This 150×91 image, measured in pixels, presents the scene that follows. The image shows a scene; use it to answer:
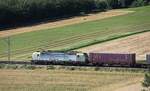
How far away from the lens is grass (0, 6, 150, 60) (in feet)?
336

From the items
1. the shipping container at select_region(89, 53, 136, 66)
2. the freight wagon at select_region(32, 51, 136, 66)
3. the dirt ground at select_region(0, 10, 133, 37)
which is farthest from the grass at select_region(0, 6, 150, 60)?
the shipping container at select_region(89, 53, 136, 66)

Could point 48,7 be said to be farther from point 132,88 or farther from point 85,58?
point 132,88

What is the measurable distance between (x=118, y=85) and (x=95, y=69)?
11457 millimetres

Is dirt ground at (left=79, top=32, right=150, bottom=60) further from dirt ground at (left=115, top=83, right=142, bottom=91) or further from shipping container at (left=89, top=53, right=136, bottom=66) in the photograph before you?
dirt ground at (left=115, top=83, right=142, bottom=91)

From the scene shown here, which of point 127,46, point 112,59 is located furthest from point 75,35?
point 112,59

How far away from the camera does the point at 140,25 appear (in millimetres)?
124500

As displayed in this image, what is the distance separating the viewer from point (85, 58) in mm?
81438

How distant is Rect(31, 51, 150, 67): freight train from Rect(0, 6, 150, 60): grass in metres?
9.22

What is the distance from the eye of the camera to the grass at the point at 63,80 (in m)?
65.4

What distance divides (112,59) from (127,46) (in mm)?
19734

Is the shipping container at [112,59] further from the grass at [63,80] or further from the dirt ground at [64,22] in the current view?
the dirt ground at [64,22]

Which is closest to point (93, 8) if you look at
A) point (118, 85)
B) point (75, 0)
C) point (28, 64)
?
point (75, 0)

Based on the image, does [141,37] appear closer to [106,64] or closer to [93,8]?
[106,64]

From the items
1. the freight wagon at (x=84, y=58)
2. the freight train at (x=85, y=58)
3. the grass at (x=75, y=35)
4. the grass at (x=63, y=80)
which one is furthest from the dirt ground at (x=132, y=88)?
the grass at (x=75, y=35)
